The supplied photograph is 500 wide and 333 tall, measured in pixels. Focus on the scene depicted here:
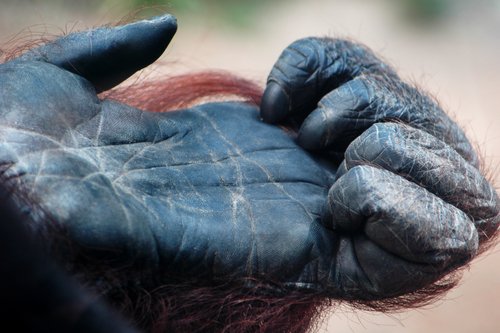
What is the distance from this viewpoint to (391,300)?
1.22m

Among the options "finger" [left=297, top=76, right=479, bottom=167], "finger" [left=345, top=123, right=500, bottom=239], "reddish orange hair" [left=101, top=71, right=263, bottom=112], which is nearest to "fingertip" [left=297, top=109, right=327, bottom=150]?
"finger" [left=297, top=76, right=479, bottom=167]

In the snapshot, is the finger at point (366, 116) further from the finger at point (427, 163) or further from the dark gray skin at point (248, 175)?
the finger at point (427, 163)

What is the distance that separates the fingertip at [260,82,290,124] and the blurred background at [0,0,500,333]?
143cm

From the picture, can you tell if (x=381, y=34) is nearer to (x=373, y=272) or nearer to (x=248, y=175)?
(x=248, y=175)

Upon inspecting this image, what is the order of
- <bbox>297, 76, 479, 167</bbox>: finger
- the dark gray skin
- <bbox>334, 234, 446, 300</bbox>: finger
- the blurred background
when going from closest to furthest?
1. the dark gray skin
2. <bbox>334, 234, 446, 300</bbox>: finger
3. <bbox>297, 76, 479, 167</bbox>: finger
4. the blurred background

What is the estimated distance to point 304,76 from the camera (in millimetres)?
1314

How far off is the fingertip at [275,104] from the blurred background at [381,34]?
1.43 metres

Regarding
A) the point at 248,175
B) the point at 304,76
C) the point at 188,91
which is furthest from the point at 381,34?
the point at 248,175

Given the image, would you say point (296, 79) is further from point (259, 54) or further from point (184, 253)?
point (259, 54)

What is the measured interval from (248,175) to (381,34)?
2.86m

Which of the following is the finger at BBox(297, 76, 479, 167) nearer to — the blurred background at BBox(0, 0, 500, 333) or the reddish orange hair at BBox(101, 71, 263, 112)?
the reddish orange hair at BBox(101, 71, 263, 112)

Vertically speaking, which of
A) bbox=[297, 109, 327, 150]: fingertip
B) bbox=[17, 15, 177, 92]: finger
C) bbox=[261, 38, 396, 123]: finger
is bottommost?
bbox=[297, 109, 327, 150]: fingertip

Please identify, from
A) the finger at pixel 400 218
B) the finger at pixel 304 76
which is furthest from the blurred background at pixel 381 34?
the finger at pixel 400 218

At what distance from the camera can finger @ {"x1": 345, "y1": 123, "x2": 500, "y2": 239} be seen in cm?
112
